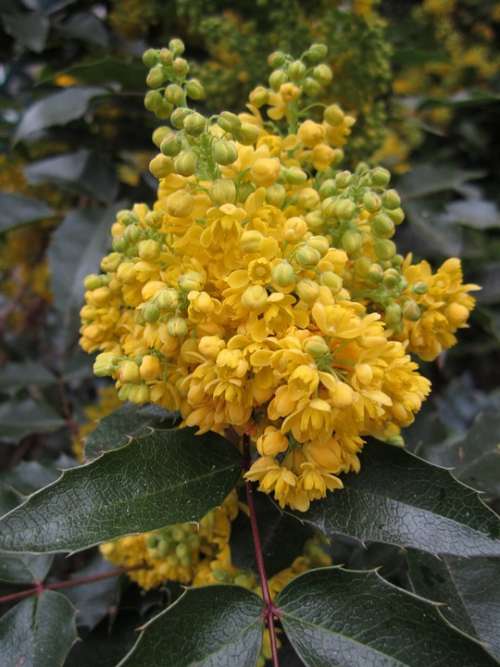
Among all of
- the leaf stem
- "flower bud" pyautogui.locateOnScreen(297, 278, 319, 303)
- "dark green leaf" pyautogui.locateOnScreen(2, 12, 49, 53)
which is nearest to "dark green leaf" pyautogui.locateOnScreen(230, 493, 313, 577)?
the leaf stem

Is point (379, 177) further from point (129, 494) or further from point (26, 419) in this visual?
point (26, 419)

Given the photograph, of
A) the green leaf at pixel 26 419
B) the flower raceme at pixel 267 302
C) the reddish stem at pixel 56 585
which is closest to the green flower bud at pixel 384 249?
the flower raceme at pixel 267 302

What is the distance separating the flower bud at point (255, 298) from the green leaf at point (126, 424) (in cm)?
33

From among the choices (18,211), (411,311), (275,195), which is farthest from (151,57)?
(18,211)

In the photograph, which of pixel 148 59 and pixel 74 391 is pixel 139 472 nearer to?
pixel 148 59

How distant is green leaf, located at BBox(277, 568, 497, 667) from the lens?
854 mm

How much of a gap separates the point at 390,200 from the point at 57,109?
0.99 metres

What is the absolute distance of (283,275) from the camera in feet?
2.84

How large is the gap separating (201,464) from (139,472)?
0.09m

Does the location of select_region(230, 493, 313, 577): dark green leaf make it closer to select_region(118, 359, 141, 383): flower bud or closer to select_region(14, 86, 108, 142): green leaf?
select_region(118, 359, 141, 383): flower bud

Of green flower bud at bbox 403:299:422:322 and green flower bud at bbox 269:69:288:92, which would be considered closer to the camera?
green flower bud at bbox 403:299:422:322

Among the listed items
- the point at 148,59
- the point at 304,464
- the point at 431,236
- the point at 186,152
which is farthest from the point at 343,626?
the point at 431,236

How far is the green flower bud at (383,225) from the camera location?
3.20 ft

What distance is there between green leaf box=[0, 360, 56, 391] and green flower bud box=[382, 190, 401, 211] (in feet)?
3.83
